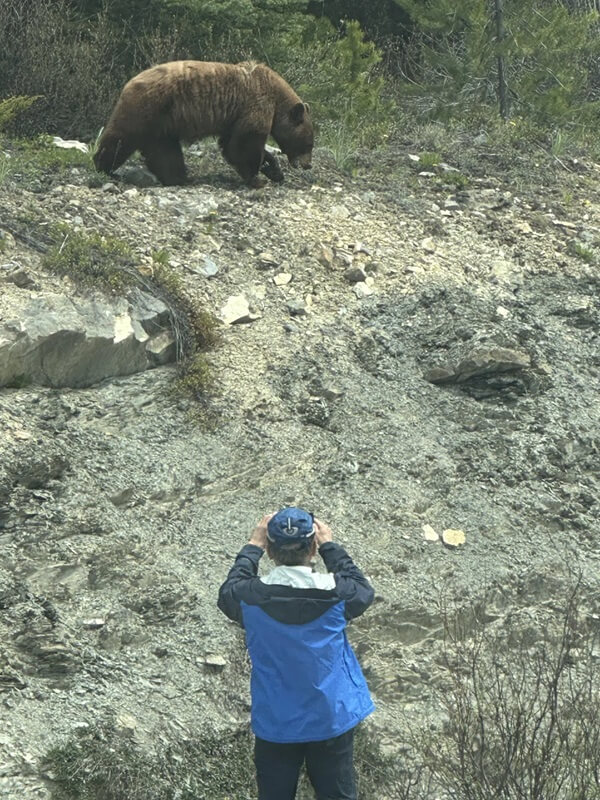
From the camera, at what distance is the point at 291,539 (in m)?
4.44

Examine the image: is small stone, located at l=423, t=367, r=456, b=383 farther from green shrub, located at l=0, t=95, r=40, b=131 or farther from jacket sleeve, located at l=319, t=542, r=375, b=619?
green shrub, located at l=0, t=95, r=40, b=131

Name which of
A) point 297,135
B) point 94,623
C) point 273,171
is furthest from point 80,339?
point 297,135

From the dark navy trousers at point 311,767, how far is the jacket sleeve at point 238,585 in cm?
52

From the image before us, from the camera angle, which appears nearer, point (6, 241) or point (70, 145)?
point (6, 241)

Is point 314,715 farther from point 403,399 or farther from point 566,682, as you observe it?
point 403,399

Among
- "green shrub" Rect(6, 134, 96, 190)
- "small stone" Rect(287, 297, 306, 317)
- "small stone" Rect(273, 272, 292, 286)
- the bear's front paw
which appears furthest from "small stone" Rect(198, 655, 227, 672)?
the bear's front paw

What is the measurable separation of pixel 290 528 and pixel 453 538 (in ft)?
9.85

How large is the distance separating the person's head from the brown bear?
6.03 metres

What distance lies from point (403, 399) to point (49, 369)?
8.45ft

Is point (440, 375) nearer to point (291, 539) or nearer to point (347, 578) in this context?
point (347, 578)

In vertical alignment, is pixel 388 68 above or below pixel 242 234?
below

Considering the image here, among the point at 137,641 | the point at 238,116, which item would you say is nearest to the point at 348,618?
the point at 137,641

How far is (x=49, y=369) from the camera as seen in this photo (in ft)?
24.8

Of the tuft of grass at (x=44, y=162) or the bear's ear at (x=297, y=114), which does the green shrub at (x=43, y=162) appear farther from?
the bear's ear at (x=297, y=114)
